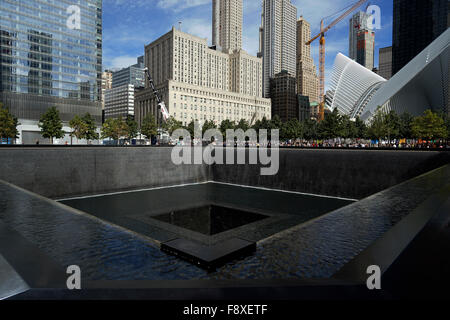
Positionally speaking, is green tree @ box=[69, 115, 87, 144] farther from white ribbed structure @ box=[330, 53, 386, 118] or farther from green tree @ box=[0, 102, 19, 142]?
white ribbed structure @ box=[330, 53, 386, 118]

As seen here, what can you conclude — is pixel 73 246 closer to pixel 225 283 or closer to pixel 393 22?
pixel 225 283

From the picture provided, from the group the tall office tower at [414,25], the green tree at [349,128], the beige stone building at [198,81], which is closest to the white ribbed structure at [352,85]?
the green tree at [349,128]

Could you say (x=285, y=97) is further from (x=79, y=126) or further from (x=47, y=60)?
(x=79, y=126)

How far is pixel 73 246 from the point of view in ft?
18.8

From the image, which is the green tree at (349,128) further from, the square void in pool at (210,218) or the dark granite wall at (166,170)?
the square void in pool at (210,218)

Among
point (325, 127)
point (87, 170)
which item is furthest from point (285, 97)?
point (87, 170)

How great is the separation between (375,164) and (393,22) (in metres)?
190

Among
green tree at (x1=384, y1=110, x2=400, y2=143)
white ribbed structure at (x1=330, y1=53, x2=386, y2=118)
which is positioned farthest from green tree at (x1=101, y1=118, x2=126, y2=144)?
white ribbed structure at (x1=330, y1=53, x2=386, y2=118)

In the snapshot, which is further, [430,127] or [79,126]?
[79,126]

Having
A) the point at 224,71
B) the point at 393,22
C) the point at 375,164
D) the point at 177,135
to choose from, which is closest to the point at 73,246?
the point at 375,164

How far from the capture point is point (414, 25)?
159875 millimetres

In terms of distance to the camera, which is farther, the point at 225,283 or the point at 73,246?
the point at 73,246

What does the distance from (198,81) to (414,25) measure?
124353 mm
